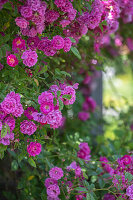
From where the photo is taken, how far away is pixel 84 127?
290cm

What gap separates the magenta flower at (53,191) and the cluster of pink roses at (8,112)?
0.43m

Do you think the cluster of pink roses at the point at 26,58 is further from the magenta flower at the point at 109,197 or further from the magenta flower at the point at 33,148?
the magenta flower at the point at 109,197

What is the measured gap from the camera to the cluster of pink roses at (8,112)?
1121mm

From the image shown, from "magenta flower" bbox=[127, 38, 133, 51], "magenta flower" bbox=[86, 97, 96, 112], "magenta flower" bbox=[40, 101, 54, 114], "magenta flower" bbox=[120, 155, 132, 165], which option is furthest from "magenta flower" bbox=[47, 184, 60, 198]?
"magenta flower" bbox=[127, 38, 133, 51]

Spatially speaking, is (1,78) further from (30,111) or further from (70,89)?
(70,89)

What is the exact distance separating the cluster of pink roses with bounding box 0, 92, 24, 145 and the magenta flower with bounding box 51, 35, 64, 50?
1.06 feet

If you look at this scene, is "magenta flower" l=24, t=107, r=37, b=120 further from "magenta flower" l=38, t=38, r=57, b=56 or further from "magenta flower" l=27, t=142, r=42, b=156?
"magenta flower" l=38, t=38, r=57, b=56

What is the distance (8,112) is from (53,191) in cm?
60

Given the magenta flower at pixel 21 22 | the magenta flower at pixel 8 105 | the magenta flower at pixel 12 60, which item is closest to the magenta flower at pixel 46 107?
the magenta flower at pixel 8 105

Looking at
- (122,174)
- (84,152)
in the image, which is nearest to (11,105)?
(122,174)

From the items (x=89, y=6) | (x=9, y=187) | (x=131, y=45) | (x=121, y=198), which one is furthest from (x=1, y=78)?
(x=131, y=45)

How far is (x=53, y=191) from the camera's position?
4.90ft

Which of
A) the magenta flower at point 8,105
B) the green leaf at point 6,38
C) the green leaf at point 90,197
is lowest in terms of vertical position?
the green leaf at point 90,197

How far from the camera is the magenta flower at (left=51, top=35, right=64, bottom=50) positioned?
4.32ft
